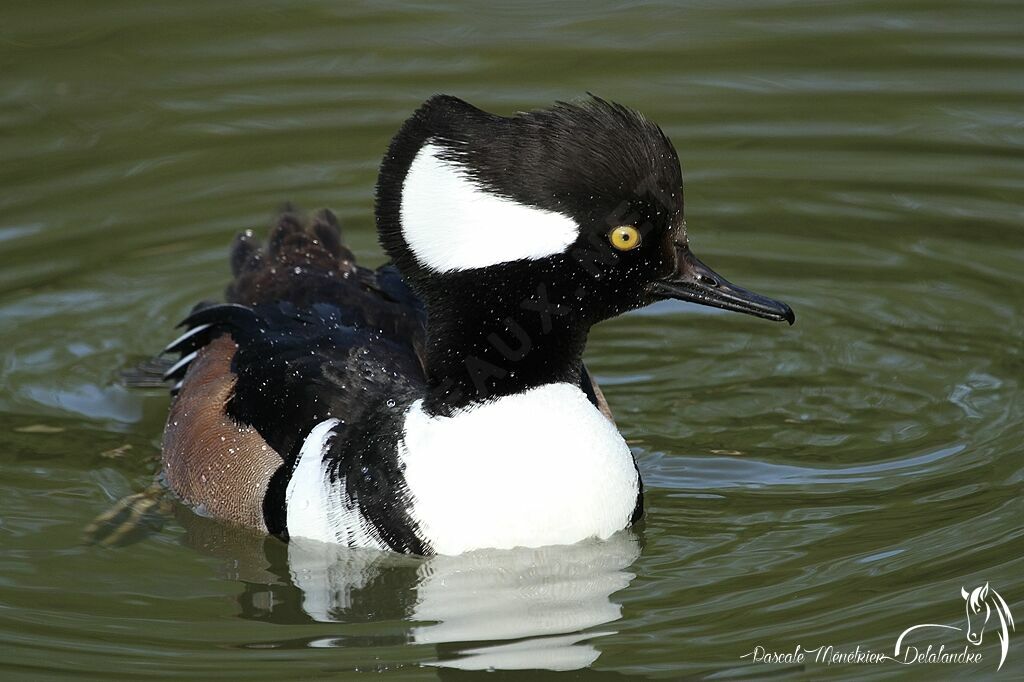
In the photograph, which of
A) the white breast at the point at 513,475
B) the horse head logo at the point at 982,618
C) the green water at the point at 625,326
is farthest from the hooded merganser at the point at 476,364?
the horse head logo at the point at 982,618

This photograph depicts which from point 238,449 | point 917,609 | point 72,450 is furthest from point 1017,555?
point 72,450

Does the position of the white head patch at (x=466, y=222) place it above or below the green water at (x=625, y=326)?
above

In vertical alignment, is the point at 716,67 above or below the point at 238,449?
above

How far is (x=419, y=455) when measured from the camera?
656 centimetres

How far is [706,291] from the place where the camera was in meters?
6.52

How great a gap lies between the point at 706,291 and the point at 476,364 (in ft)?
3.20

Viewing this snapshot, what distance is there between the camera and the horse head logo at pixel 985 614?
575 centimetres

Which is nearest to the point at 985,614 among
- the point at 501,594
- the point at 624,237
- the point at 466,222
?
the point at 501,594

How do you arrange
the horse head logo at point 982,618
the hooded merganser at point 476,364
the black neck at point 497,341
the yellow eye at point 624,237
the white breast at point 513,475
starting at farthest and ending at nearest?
the white breast at point 513,475, the black neck at point 497,341, the yellow eye at point 624,237, the hooded merganser at point 476,364, the horse head logo at point 982,618

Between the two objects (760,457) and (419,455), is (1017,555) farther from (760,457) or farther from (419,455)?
(419,455)

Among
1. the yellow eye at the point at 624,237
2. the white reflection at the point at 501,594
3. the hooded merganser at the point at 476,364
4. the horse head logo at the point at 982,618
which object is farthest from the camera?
the yellow eye at the point at 624,237

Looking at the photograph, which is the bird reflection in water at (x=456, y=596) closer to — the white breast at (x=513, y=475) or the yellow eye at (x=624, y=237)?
the white breast at (x=513, y=475)

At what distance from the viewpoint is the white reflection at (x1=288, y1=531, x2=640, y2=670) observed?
594 centimetres

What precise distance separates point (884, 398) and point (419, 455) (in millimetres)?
2806
